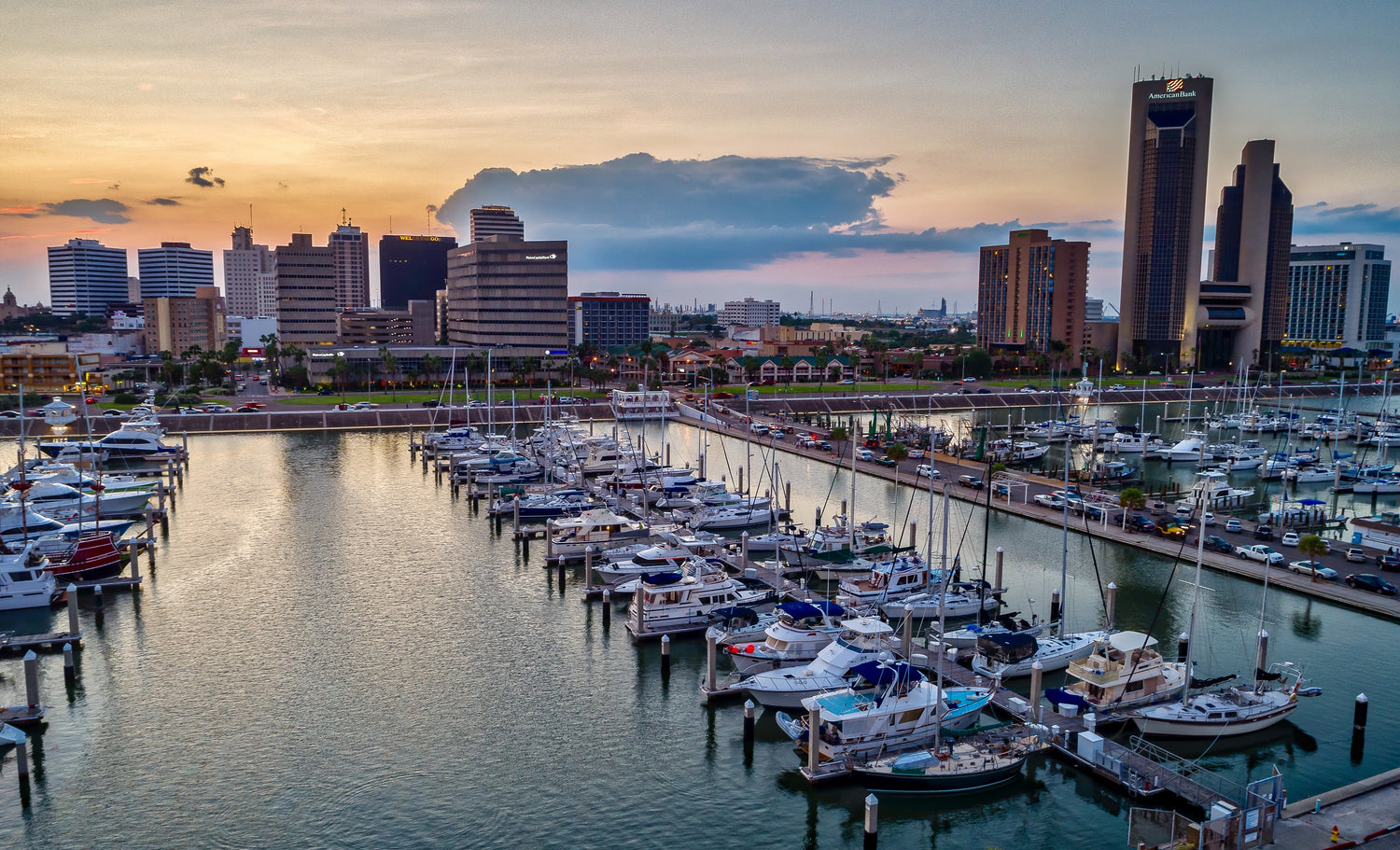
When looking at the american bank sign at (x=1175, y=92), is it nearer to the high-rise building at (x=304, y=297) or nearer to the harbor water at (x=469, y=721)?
the harbor water at (x=469, y=721)

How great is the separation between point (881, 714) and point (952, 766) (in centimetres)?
250

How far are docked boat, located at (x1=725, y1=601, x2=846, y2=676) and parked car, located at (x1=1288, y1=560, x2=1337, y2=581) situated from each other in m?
25.9

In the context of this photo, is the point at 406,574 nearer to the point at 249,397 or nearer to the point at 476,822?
the point at 476,822

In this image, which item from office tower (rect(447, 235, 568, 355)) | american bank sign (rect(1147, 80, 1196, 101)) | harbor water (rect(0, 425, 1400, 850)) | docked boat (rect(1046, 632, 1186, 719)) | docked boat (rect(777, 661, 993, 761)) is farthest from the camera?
american bank sign (rect(1147, 80, 1196, 101))

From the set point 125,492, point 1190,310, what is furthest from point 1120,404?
point 125,492

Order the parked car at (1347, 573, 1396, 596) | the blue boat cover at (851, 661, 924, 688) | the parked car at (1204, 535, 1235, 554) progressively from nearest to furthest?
the blue boat cover at (851, 661, 924, 688) → the parked car at (1347, 573, 1396, 596) → the parked car at (1204, 535, 1235, 554)

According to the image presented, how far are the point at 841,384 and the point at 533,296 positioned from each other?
55.4m

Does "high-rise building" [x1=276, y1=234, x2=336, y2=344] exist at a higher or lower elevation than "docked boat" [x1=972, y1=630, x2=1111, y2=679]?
higher

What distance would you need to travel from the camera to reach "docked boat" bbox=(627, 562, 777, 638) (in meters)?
38.8

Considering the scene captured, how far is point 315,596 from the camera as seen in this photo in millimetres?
44188

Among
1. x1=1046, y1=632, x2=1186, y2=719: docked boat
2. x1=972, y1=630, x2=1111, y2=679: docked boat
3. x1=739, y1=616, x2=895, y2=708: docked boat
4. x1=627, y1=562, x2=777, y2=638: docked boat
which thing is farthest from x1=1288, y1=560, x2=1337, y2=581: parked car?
x1=627, y1=562, x2=777, y2=638: docked boat

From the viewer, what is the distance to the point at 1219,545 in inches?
1945

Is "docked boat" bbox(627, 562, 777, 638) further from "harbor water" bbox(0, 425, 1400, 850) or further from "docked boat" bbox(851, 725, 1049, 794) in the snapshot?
"docked boat" bbox(851, 725, 1049, 794)

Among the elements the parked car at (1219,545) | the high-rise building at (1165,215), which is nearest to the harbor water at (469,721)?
the parked car at (1219,545)
